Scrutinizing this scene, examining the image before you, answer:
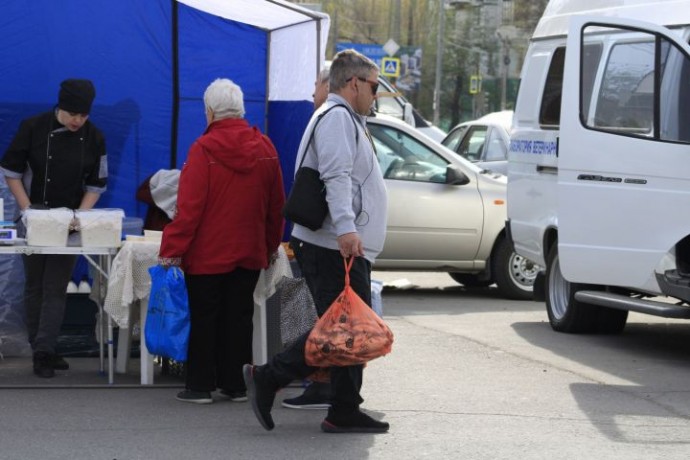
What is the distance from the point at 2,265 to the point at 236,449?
3.25 meters

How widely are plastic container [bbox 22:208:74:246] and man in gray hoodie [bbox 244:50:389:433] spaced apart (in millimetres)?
1564

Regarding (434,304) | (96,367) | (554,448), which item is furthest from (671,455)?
(434,304)

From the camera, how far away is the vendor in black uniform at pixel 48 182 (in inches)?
322

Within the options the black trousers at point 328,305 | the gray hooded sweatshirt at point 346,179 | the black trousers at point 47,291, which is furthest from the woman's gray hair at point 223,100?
the black trousers at point 47,291

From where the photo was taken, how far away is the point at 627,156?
8.95 m

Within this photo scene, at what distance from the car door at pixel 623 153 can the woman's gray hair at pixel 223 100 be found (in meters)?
2.78

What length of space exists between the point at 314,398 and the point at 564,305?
3.82m

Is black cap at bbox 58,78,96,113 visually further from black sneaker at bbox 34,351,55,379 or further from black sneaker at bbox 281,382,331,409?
black sneaker at bbox 281,382,331,409

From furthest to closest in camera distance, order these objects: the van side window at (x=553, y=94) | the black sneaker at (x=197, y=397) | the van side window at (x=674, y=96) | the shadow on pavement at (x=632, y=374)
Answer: the van side window at (x=553, y=94), the van side window at (x=674, y=96), the black sneaker at (x=197, y=397), the shadow on pavement at (x=632, y=374)

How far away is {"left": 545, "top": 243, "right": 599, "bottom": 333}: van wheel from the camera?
10445 mm

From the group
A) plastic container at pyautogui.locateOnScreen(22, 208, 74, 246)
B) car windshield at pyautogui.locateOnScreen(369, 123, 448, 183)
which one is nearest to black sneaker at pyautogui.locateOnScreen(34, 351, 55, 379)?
plastic container at pyautogui.locateOnScreen(22, 208, 74, 246)

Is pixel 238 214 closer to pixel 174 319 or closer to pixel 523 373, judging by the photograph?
pixel 174 319

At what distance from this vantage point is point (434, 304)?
1277 centimetres

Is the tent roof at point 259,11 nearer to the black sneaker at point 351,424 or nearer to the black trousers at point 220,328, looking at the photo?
the black trousers at point 220,328
